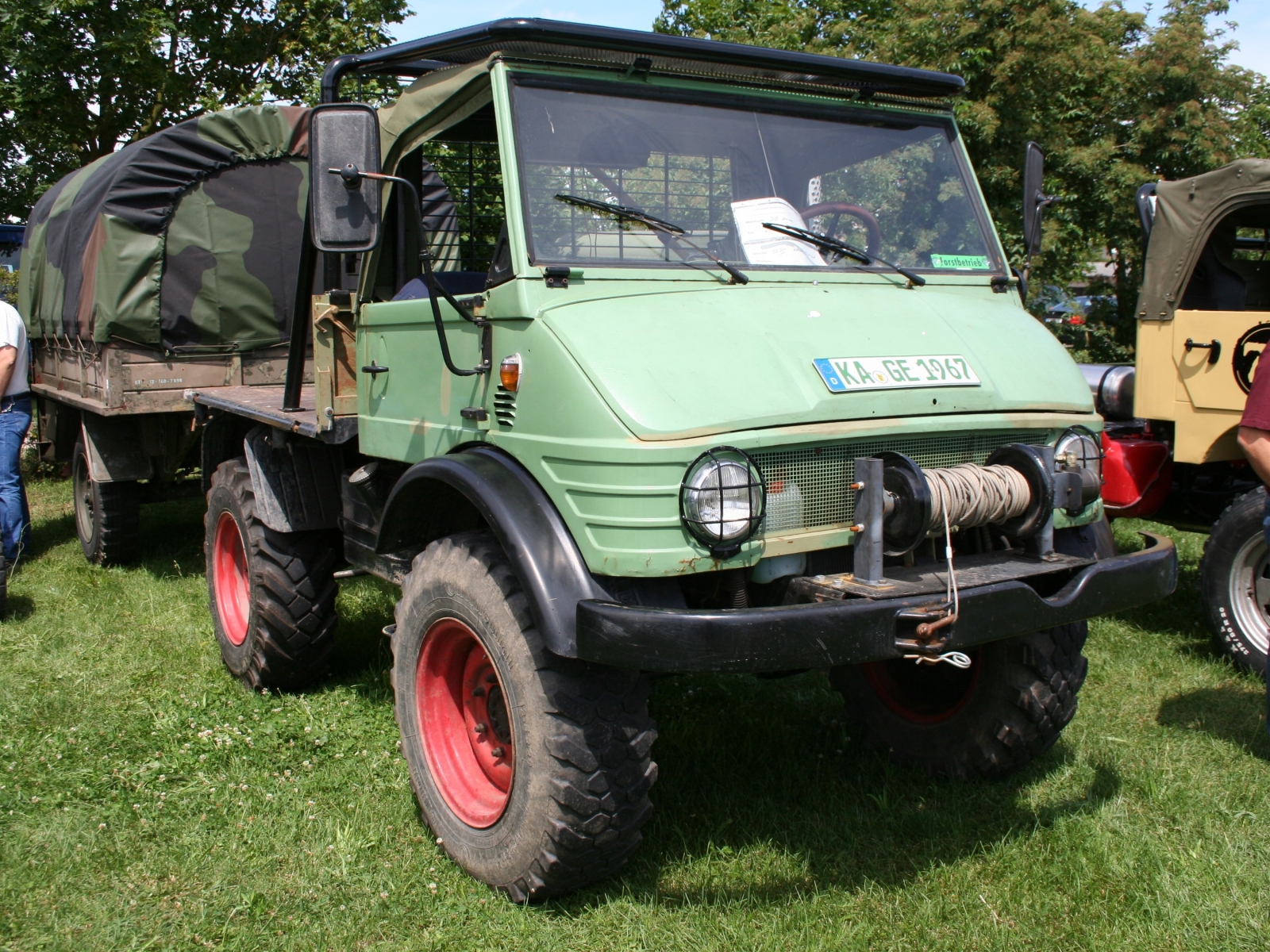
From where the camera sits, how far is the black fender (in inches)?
114

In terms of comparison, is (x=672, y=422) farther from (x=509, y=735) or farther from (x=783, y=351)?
(x=509, y=735)

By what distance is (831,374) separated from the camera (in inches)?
123

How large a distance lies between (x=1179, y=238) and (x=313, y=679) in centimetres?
511

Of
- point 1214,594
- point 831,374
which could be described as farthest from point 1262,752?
point 831,374

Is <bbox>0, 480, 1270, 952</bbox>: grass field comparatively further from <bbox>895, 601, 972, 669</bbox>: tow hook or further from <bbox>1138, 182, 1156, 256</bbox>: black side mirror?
<bbox>1138, 182, 1156, 256</bbox>: black side mirror

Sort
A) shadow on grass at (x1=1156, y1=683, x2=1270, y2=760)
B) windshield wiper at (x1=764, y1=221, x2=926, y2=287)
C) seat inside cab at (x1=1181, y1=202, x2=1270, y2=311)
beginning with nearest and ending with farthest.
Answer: windshield wiper at (x1=764, y1=221, x2=926, y2=287), shadow on grass at (x1=1156, y1=683, x2=1270, y2=760), seat inside cab at (x1=1181, y1=202, x2=1270, y2=311)

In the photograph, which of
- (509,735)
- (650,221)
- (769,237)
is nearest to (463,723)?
(509,735)

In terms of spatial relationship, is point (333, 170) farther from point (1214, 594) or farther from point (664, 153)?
point (1214, 594)

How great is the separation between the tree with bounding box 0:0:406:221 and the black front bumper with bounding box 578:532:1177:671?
13.3m

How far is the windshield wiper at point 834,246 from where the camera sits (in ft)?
12.2

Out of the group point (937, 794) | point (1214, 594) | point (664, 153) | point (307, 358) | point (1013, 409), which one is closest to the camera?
point (1013, 409)

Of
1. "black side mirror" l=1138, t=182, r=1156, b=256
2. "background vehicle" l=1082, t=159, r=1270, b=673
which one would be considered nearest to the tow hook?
"background vehicle" l=1082, t=159, r=1270, b=673

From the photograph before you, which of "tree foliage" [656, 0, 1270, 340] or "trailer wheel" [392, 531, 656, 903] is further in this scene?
"tree foliage" [656, 0, 1270, 340]

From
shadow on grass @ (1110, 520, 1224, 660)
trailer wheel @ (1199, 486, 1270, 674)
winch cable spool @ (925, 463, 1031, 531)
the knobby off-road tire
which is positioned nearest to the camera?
winch cable spool @ (925, 463, 1031, 531)
